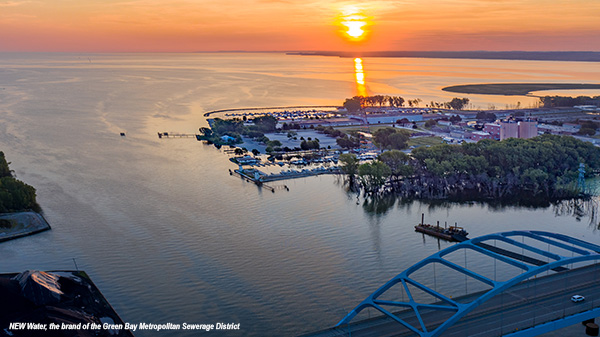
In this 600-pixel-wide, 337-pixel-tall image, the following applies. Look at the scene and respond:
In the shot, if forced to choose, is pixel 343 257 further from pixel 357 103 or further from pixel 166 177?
pixel 357 103

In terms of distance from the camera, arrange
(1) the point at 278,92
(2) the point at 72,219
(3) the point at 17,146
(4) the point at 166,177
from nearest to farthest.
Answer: (2) the point at 72,219 < (4) the point at 166,177 < (3) the point at 17,146 < (1) the point at 278,92

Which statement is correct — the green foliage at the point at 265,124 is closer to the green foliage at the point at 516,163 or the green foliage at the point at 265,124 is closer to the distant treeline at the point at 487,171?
the distant treeline at the point at 487,171

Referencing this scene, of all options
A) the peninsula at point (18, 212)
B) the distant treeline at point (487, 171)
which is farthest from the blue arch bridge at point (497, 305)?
the peninsula at point (18, 212)

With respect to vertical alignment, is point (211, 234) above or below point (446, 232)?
above

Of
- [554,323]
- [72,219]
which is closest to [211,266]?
[72,219]

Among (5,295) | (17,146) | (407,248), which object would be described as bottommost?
(407,248)

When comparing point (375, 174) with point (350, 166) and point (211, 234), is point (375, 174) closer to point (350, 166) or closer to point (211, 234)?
point (350, 166)

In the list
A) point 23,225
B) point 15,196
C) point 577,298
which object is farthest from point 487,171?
point 15,196
